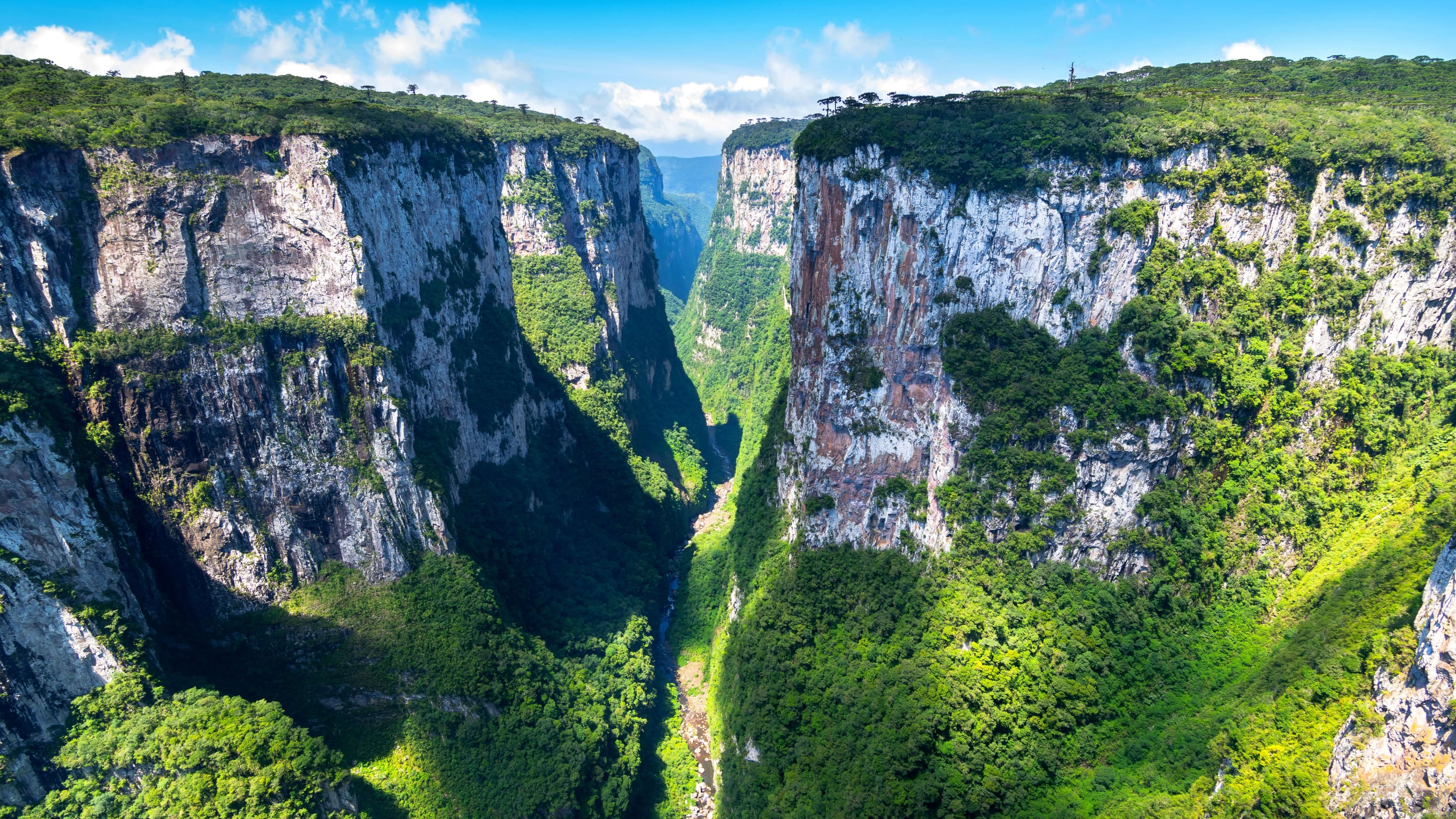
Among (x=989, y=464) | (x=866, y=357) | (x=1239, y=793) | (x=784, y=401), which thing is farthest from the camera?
(x=784, y=401)

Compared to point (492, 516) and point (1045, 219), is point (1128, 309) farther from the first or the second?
point (492, 516)

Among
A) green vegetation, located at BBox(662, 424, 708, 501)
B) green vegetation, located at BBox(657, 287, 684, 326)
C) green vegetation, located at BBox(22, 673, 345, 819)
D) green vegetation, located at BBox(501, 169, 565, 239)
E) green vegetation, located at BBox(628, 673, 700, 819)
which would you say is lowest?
green vegetation, located at BBox(628, 673, 700, 819)

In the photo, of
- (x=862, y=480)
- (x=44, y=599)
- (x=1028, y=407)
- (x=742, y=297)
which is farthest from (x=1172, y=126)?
(x=742, y=297)

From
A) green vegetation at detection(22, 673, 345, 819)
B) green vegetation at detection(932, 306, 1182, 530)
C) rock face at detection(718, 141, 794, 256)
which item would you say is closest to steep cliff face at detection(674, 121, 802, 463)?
rock face at detection(718, 141, 794, 256)

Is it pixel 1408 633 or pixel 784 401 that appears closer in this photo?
pixel 1408 633

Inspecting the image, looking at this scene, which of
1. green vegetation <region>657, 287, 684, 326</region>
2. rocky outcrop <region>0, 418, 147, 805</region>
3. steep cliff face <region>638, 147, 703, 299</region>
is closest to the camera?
rocky outcrop <region>0, 418, 147, 805</region>

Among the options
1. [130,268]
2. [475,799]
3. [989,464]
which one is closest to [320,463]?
[130,268]

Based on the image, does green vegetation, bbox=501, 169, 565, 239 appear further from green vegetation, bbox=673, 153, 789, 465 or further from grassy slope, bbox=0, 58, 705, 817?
green vegetation, bbox=673, 153, 789, 465

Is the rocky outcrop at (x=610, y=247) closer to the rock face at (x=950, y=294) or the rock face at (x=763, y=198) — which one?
the rock face at (x=950, y=294)
